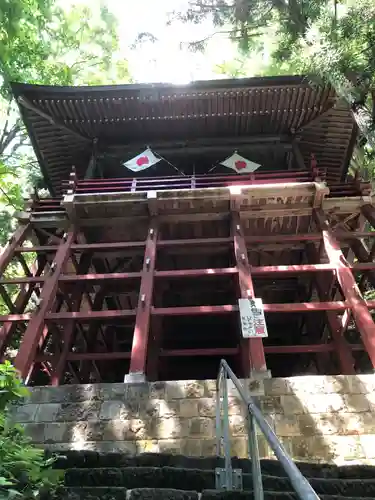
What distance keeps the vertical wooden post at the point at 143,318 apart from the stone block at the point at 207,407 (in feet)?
3.16

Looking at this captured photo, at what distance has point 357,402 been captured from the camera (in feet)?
19.8

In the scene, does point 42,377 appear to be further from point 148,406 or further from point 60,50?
point 60,50

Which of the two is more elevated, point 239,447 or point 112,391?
point 112,391

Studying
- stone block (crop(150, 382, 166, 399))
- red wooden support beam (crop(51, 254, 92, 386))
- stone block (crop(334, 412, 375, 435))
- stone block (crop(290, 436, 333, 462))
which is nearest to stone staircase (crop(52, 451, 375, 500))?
stone block (crop(290, 436, 333, 462))

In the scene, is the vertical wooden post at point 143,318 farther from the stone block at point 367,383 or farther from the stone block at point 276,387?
the stone block at point 367,383

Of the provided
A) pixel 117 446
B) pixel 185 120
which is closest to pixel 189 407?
pixel 117 446

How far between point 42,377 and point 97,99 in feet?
22.5

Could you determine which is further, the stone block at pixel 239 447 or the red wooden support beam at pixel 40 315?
the red wooden support beam at pixel 40 315

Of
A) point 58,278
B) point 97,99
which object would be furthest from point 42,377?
point 97,99

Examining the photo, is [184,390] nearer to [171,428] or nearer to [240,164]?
[171,428]

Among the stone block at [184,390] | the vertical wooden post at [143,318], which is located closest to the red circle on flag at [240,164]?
the vertical wooden post at [143,318]

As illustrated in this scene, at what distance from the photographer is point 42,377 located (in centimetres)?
1102

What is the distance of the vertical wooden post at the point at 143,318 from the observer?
6.65 meters

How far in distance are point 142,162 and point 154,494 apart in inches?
346
